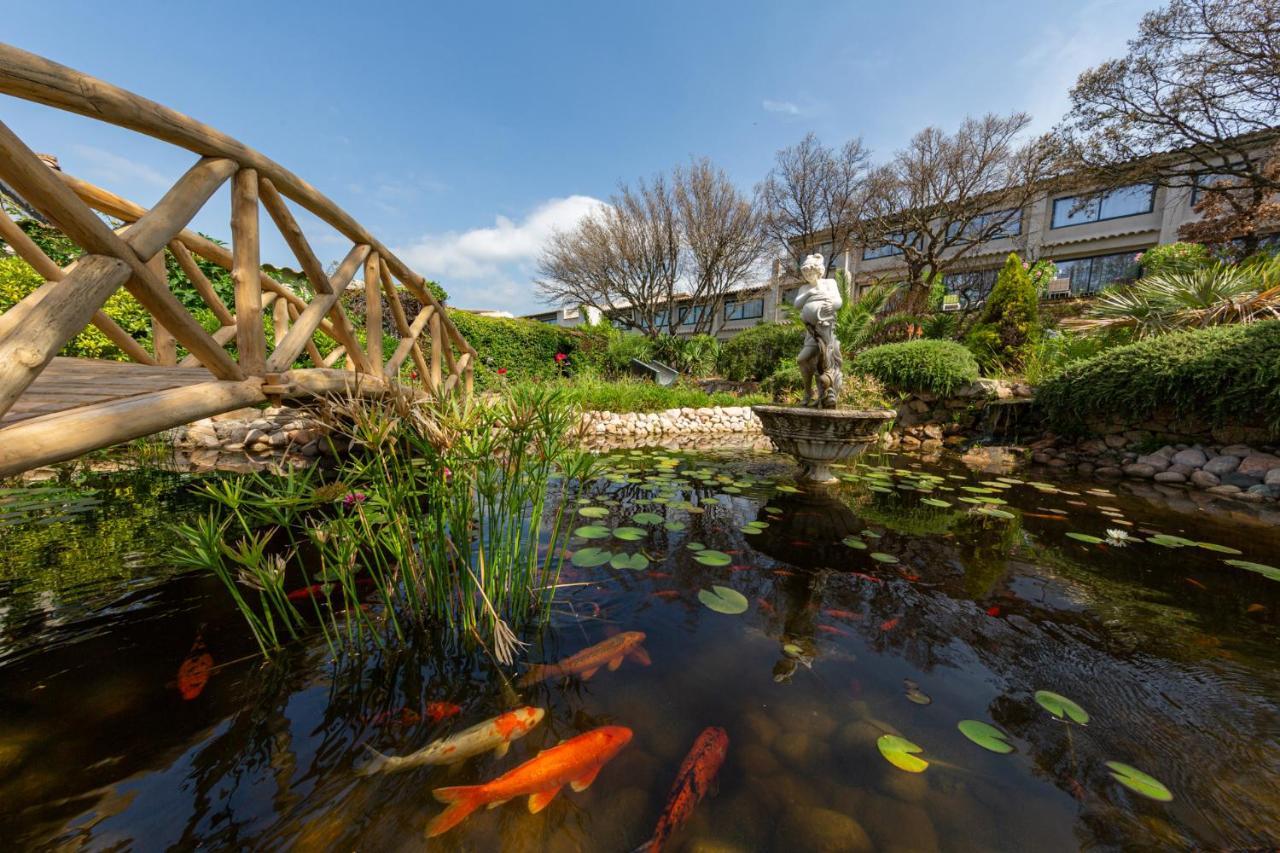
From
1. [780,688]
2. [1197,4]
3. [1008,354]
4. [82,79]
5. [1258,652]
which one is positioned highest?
[1197,4]

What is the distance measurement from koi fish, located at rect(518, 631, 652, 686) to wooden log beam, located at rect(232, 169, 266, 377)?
72.1 inches

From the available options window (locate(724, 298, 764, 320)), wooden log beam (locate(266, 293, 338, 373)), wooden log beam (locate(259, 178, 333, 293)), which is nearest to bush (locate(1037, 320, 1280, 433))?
wooden log beam (locate(266, 293, 338, 373))

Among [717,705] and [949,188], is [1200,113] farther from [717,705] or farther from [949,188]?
[717,705]

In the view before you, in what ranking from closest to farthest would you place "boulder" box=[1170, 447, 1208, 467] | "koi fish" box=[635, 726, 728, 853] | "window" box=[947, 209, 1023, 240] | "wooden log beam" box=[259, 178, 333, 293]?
"koi fish" box=[635, 726, 728, 853]
"wooden log beam" box=[259, 178, 333, 293]
"boulder" box=[1170, 447, 1208, 467]
"window" box=[947, 209, 1023, 240]

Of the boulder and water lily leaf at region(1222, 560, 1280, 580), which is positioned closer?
water lily leaf at region(1222, 560, 1280, 580)

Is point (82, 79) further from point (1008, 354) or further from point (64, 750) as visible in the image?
point (1008, 354)

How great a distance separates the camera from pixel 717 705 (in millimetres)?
1387

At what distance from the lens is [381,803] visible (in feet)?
Answer: 3.40

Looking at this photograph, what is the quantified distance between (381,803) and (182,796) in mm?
478

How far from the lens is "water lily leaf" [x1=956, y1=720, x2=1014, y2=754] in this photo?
1.24 m

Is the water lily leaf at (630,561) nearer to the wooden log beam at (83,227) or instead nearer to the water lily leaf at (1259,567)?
the wooden log beam at (83,227)

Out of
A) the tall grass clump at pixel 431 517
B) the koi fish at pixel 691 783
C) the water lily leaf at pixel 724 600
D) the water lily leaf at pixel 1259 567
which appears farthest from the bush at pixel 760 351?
the koi fish at pixel 691 783

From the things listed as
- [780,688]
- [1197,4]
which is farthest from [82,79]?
[1197,4]

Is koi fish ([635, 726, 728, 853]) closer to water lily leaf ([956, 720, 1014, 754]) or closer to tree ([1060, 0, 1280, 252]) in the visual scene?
water lily leaf ([956, 720, 1014, 754])
